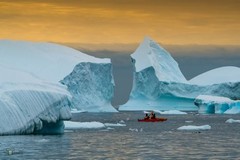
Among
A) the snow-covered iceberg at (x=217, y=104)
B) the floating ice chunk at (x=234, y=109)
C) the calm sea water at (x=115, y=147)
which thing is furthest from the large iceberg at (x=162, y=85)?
the calm sea water at (x=115, y=147)

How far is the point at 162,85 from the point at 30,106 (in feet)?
182

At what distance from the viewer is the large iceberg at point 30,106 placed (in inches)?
1446

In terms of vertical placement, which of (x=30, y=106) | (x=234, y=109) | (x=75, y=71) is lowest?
(x=30, y=106)

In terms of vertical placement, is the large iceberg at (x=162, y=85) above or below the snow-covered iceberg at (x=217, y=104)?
above

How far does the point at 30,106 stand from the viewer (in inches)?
1481

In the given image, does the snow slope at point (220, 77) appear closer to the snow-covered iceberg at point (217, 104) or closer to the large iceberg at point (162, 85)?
the large iceberg at point (162, 85)

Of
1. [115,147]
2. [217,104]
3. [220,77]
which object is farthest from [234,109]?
[115,147]

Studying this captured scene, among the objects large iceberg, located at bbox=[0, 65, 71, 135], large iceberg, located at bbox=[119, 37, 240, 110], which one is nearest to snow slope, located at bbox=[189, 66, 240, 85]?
large iceberg, located at bbox=[119, 37, 240, 110]

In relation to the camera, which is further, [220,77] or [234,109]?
[220,77]

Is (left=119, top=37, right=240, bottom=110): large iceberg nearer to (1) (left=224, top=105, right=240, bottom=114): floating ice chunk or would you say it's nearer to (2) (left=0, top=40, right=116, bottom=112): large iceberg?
(1) (left=224, top=105, right=240, bottom=114): floating ice chunk

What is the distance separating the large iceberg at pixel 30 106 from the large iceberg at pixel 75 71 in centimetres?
3782

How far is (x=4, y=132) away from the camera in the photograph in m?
36.8

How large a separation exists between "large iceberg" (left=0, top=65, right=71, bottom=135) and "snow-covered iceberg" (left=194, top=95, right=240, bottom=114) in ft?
153

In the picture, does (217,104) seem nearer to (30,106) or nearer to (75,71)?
(75,71)
